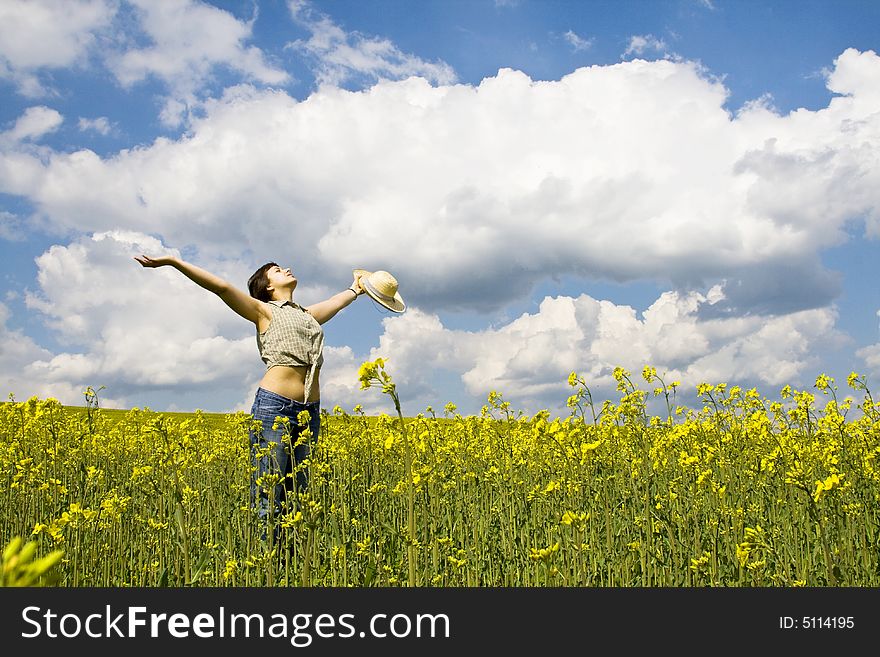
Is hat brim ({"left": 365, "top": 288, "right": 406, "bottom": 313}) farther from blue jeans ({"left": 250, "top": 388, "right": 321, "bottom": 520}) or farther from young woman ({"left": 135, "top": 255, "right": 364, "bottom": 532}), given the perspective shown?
blue jeans ({"left": 250, "top": 388, "right": 321, "bottom": 520})

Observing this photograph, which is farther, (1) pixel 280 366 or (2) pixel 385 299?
(2) pixel 385 299

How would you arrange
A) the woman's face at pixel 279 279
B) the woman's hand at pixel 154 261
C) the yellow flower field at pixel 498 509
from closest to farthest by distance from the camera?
the yellow flower field at pixel 498 509
the woman's hand at pixel 154 261
the woman's face at pixel 279 279

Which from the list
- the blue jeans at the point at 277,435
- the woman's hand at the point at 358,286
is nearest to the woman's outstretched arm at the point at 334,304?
the woman's hand at the point at 358,286

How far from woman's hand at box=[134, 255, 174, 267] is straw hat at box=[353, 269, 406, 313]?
2.00 metres

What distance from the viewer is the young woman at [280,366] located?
5008 mm

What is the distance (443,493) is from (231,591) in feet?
14.1

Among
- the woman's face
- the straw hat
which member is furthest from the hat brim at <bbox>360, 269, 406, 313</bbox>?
the woman's face

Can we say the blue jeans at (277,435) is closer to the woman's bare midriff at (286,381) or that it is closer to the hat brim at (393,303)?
the woman's bare midriff at (286,381)

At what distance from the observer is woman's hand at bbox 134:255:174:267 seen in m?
4.75

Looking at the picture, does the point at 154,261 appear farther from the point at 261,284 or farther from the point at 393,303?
the point at 393,303

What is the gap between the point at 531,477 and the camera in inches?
279

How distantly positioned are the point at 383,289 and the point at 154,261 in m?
2.16

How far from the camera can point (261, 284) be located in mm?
5840

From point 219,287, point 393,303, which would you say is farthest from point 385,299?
point 219,287
